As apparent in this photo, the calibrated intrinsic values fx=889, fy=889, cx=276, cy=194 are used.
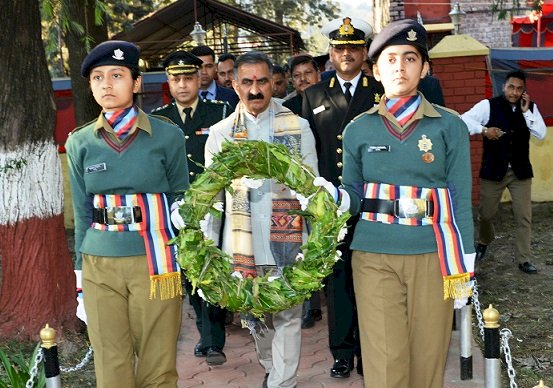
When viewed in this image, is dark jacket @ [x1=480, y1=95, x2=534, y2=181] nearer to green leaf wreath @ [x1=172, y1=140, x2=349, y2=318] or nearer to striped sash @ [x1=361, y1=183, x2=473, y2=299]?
striped sash @ [x1=361, y1=183, x2=473, y2=299]

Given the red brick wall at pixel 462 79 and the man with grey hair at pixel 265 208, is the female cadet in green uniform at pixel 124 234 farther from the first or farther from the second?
the red brick wall at pixel 462 79

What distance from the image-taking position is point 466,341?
6.11 meters

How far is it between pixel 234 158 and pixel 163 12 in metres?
17.6

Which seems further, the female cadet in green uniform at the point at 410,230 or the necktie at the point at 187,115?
the necktie at the point at 187,115

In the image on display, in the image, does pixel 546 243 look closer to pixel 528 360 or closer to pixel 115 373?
pixel 528 360

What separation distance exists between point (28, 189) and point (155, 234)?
2.86 metres

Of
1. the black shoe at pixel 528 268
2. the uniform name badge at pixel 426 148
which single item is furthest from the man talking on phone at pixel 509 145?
the uniform name badge at pixel 426 148

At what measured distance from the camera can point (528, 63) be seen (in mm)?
17125

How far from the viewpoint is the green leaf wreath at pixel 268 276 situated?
14.5ft

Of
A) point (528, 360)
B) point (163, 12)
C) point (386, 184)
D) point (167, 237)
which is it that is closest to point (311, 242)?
point (386, 184)

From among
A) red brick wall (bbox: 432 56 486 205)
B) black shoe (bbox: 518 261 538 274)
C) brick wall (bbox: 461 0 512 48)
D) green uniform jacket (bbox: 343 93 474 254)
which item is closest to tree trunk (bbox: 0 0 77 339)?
green uniform jacket (bbox: 343 93 474 254)

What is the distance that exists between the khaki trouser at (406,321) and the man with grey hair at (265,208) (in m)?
1.11

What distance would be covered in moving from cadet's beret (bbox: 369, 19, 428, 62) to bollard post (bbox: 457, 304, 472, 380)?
2.12m

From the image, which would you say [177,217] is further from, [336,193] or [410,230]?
[410,230]
